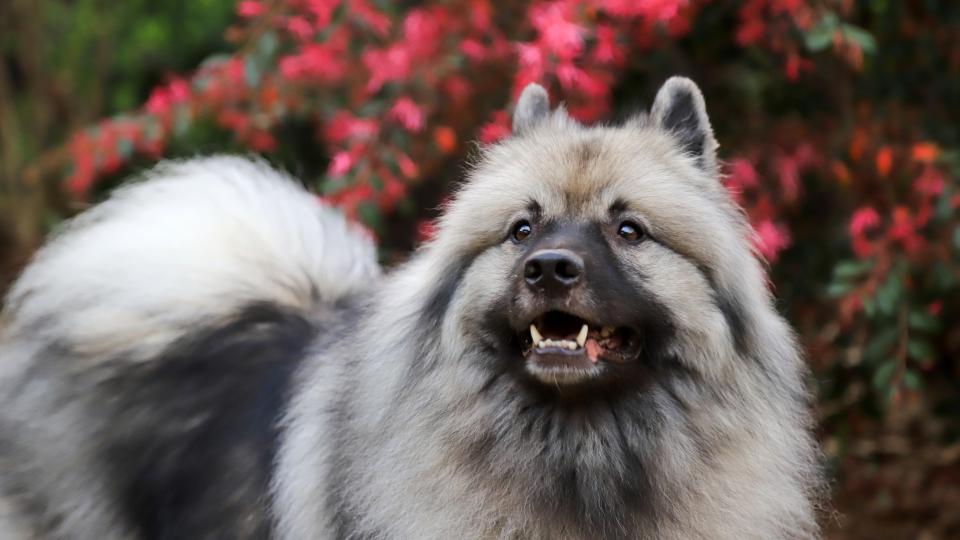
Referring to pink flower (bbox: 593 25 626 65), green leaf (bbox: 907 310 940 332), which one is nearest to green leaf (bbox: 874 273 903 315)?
green leaf (bbox: 907 310 940 332)

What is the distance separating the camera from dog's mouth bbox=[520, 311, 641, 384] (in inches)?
123

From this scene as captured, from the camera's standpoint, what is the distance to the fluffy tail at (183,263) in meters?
4.05

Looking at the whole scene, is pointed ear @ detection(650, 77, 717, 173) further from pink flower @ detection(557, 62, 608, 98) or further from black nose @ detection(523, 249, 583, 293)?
pink flower @ detection(557, 62, 608, 98)

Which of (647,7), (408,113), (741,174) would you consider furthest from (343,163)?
(741,174)

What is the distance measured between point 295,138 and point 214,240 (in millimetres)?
4040

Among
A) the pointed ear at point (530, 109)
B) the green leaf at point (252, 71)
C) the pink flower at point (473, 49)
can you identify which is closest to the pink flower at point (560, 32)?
the pink flower at point (473, 49)

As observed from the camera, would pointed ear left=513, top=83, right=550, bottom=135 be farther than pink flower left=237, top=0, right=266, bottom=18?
No

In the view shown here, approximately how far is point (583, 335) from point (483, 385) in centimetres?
33

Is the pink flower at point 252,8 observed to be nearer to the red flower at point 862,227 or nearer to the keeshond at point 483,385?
the keeshond at point 483,385

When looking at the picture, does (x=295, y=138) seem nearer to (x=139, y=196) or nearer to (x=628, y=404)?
(x=139, y=196)

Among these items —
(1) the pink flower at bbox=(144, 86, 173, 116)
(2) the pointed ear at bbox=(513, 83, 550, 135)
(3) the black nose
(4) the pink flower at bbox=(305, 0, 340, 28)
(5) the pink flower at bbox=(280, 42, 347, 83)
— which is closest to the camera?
(3) the black nose

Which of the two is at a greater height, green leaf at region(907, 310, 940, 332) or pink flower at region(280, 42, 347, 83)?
green leaf at region(907, 310, 940, 332)

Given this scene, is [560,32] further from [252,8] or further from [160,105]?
[160,105]

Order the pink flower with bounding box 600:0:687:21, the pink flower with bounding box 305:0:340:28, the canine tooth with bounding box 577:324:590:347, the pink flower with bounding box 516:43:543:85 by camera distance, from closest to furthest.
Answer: the canine tooth with bounding box 577:324:590:347 → the pink flower with bounding box 600:0:687:21 → the pink flower with bounding box 516:43:543:85 → the pink flower with bounding box 305:0:340:28
